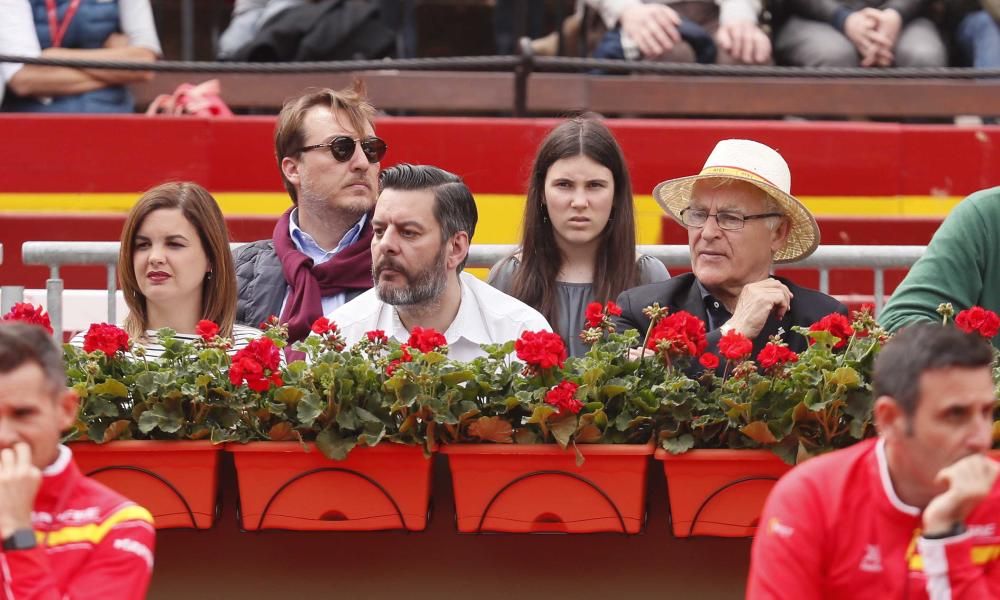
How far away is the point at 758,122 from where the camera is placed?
25.7ft

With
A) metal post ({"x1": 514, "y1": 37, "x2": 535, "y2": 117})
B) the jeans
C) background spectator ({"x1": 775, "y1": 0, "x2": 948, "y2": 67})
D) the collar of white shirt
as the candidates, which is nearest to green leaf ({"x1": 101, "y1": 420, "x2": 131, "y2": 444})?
the collar of white shirt

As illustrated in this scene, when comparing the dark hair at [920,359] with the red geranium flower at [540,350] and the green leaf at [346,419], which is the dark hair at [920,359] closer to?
the red geranium flower at [540,350]

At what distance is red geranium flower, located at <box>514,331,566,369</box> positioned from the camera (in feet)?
12.3

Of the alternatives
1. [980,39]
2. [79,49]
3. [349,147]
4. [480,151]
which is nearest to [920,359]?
[349,147]

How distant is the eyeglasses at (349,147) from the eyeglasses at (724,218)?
1.13 meters

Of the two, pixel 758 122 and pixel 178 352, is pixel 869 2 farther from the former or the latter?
pixel 178 352

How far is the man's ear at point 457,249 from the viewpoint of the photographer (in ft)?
15.5

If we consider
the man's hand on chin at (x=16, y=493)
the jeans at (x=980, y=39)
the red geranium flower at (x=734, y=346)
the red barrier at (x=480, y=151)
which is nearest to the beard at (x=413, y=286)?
the red geranium flower at (x=734, y=346)

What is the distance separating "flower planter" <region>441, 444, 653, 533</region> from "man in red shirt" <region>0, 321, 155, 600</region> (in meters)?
0.79

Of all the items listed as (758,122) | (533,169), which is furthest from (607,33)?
(533,169)

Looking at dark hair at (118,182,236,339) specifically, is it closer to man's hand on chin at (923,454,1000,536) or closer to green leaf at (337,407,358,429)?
green leaf at (337,407,358,429)

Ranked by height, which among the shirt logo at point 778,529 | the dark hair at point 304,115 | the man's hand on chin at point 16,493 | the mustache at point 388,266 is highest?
the dark hair at point 304,115

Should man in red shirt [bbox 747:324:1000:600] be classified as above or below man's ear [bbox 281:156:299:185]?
below

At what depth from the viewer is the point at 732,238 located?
15.3 ft
